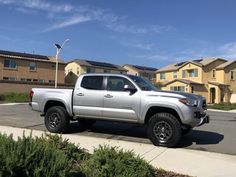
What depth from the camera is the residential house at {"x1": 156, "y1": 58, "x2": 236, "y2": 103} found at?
2356 inches

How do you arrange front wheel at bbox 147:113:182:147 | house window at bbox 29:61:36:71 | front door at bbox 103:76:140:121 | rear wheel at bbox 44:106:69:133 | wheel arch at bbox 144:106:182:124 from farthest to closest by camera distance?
house window at bbox 29:61:36:71 → rear wheel at bbox 44:106:69:133 → front door at bbox 103:76:140:121 → wheel arch at bbox 144:106:182:124 → front wheel at bbox 147:113:182:147

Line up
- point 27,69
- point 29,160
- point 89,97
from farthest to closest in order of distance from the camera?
point 27,69
point 89,97
point 29,160

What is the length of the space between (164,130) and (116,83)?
2136mm

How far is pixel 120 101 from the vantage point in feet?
36.6

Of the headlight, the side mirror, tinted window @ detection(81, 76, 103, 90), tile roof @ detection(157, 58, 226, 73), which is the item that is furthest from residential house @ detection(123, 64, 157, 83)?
the headlight

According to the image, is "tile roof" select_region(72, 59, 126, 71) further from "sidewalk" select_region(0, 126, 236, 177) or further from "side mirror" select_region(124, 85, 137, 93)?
"sidewalk" select_region(0, 126, 236, 177)

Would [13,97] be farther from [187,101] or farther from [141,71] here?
[141,71]

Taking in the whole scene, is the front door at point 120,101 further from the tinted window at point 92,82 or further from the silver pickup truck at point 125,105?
the tinted window at point 92,82

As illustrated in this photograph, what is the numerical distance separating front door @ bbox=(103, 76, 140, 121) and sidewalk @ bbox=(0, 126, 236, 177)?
777 mm

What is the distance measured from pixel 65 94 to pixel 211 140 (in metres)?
4.84

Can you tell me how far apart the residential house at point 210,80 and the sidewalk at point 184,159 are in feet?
162

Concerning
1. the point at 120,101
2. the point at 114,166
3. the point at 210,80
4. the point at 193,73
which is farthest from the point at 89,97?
the point at 193,73

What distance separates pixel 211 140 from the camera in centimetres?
1210

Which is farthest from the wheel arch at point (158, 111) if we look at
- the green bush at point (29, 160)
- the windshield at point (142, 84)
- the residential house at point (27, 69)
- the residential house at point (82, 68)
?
the residential house at point (82, 68)
